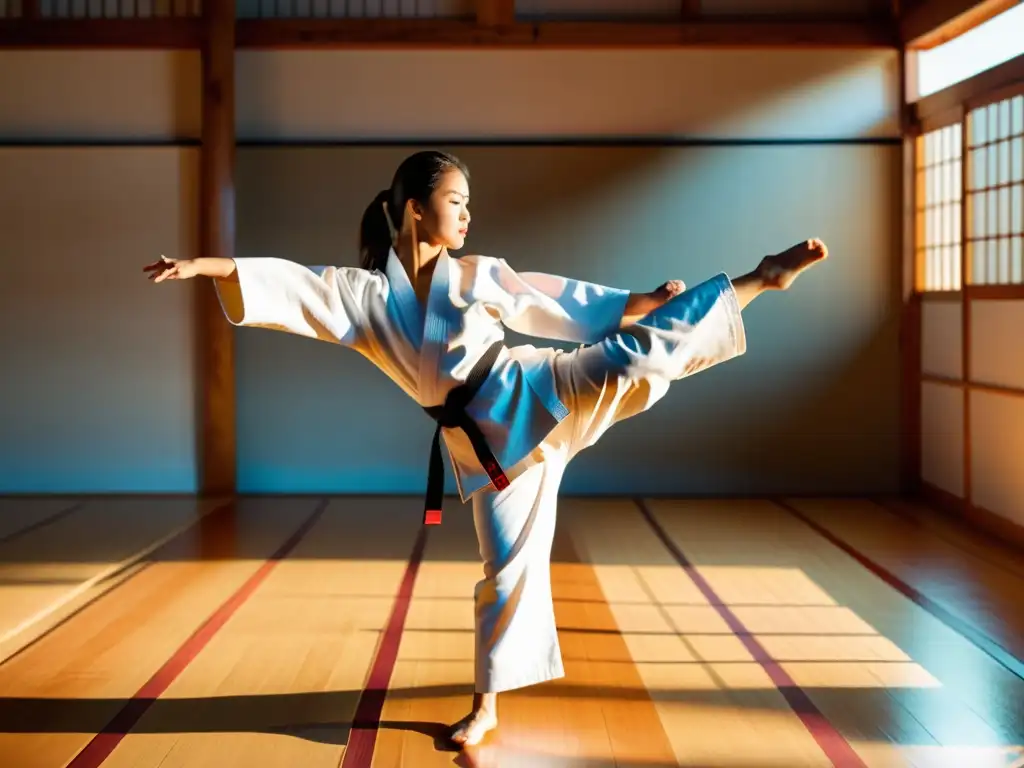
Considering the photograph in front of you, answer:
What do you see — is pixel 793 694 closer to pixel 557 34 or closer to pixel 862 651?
pixel 862 651

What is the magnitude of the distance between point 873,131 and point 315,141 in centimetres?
293

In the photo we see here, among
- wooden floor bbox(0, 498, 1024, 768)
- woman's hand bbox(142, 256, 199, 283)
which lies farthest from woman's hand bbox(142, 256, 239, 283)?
wooden floor bbox(0, 498, 1024, 768)

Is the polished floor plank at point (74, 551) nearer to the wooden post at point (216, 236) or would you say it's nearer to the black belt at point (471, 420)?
the wooden post at point (216, 236)

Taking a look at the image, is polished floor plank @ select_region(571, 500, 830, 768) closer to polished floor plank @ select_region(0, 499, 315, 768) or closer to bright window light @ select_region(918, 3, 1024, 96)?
polished floor plank @ select_region(0, 499, 315, 768)

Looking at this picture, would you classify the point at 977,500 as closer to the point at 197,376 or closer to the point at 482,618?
the point at 482,618

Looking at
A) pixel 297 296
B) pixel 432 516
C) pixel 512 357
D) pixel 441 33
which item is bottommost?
pixel 432 516

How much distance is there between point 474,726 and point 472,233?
3.70m

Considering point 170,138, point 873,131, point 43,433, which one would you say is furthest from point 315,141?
point 873,131

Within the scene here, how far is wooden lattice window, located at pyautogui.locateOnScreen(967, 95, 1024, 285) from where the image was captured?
4656 millimetres

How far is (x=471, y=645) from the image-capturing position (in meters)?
3.30

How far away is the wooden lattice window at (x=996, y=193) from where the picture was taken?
4.66 metres

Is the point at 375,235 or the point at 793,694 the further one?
the point at 793,694

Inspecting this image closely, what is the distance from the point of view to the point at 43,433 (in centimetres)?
593

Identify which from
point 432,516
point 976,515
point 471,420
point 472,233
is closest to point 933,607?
point 976,515
